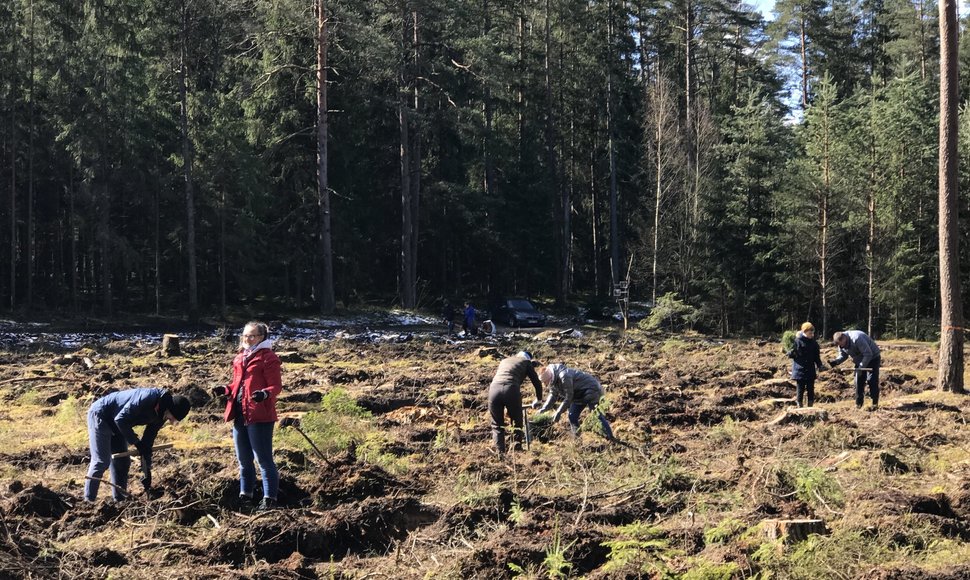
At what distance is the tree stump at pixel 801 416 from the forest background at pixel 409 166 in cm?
2480

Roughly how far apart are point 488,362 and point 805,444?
13412mm

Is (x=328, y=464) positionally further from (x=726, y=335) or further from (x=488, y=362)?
(x=726, y=335)

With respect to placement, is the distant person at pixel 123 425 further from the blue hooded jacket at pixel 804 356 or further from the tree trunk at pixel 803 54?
the tree trunk at pixel 803 54

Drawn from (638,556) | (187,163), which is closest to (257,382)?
(638,556)

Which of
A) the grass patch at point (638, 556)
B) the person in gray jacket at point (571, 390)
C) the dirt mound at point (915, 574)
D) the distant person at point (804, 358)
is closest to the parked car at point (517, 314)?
the distant person at point (804, 358)

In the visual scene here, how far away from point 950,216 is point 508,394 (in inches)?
428

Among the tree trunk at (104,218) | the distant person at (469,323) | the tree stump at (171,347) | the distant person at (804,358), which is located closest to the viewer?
the distant person at (804,358)

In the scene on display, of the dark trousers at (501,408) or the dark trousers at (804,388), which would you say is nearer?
the dark trousers at (501,408)

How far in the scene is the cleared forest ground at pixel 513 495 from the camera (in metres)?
7.04

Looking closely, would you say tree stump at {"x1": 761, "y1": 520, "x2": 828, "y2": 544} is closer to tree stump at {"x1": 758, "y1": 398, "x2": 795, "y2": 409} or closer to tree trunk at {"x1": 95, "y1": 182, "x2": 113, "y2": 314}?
tree stump at {"x1": 758, "y1": 398, "x2": 795, "y2": 409}

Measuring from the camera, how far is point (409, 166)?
4625 centimetres

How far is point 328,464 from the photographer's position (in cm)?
981

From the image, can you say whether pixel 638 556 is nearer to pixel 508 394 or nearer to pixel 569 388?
pixel 508 394

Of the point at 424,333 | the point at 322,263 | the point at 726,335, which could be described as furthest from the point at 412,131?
the point at 726,335
